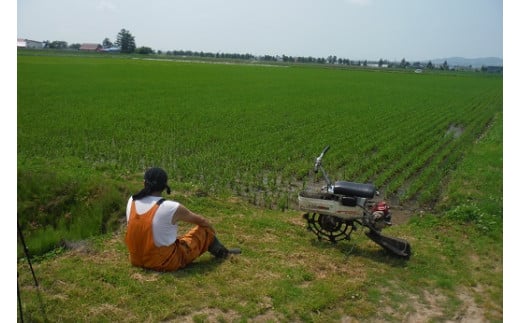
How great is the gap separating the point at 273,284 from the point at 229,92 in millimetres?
26294

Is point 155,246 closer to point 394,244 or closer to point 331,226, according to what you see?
point 331,226

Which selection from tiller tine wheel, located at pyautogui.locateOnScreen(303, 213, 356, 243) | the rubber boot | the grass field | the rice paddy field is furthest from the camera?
the rice paddy field

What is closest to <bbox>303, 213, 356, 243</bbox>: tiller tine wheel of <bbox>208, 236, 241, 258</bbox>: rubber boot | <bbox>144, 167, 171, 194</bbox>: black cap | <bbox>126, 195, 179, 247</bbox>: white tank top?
<bbox>208, 236, 241, 258</bbox>: rubber boot

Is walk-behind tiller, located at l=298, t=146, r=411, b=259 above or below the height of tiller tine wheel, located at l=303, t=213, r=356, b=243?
above

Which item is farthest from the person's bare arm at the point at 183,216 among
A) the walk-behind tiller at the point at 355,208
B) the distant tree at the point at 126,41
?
the distant tree at the point at 126,41

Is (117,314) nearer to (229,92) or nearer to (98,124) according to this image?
(98,124)

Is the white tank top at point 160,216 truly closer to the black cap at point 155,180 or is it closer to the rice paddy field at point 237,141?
the black cap at point 155,180

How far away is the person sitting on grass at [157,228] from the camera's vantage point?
421 cm

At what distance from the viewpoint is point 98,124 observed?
52.3 ft

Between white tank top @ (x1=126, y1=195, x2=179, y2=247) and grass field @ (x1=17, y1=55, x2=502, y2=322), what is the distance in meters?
0.44

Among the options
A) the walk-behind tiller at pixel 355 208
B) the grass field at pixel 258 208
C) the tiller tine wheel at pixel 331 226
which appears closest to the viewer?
the grass field at pixel 258 208

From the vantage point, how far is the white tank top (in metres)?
4.20

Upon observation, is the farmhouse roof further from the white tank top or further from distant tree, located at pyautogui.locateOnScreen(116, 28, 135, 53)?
the white tank top

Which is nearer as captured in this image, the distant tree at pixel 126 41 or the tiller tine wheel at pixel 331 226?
the tiller tine wheel at pixel 331 226
